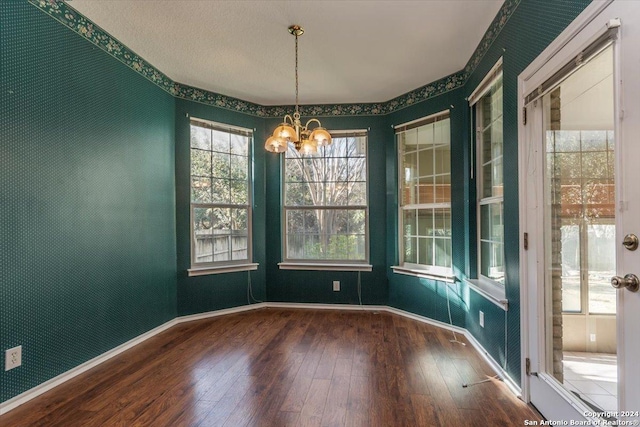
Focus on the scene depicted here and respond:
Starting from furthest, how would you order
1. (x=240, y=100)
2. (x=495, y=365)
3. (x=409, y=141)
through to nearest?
(x=240, y=100) → (x=409, y=141) → (x=495, y=365)

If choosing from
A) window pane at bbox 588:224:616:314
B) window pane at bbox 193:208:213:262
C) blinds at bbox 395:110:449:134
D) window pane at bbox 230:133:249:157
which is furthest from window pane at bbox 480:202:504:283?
window pane at bbox 193:208:213:262

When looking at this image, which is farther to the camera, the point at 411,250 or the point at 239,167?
the point at 239,167

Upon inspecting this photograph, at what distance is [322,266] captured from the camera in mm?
4246

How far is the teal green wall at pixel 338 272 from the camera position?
418 cm

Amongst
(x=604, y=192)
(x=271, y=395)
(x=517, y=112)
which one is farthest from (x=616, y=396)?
(x=271, y=395)

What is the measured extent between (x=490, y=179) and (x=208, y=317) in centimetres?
344

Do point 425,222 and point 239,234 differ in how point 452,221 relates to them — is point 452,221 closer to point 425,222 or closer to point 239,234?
point 425,222

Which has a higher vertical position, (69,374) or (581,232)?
(581,232)

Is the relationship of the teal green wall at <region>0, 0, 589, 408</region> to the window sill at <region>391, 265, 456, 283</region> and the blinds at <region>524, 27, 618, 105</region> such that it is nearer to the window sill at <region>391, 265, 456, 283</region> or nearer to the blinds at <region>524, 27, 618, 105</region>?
the window sill at <region>391, 265, 456, 283</region>

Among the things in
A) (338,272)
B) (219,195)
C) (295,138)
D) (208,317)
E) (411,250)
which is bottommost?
(208,317)

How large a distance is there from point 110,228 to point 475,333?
342 cm

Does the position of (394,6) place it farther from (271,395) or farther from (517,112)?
(271,395)

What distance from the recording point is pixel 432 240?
3725 mm

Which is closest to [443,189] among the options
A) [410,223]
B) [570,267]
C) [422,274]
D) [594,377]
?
[410,223]
